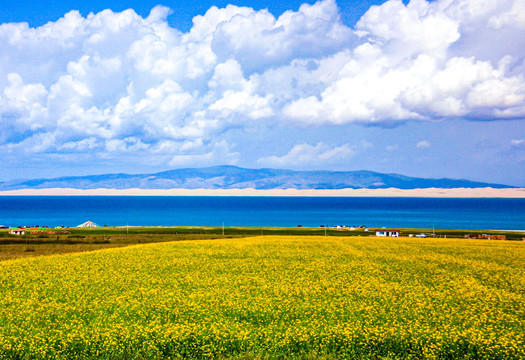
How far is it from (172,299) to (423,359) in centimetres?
1184

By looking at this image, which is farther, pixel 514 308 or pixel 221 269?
pixel 221 269

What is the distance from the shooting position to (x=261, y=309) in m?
19.7

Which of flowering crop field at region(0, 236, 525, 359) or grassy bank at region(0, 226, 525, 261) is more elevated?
grassy bank at region(0, 226, 525, 261)

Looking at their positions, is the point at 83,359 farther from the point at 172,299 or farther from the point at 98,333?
the point at 172,299

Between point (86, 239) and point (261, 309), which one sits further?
point (86, 239)

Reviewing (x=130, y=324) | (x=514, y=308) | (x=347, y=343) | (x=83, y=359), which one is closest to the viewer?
(x=83, y=359)

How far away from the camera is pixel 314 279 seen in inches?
1065

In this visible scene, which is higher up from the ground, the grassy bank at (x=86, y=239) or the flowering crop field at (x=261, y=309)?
the grassy bank at (x=86, y=239)

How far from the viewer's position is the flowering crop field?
15875 mm

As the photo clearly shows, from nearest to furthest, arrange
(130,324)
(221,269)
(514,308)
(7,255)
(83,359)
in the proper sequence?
(83,359) → (130,324) → (514,308) → (221,269) → (7,255)

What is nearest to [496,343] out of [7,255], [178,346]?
[178,346]

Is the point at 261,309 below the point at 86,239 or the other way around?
below

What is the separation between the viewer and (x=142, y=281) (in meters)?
26.5

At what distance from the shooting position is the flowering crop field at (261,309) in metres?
15.9
